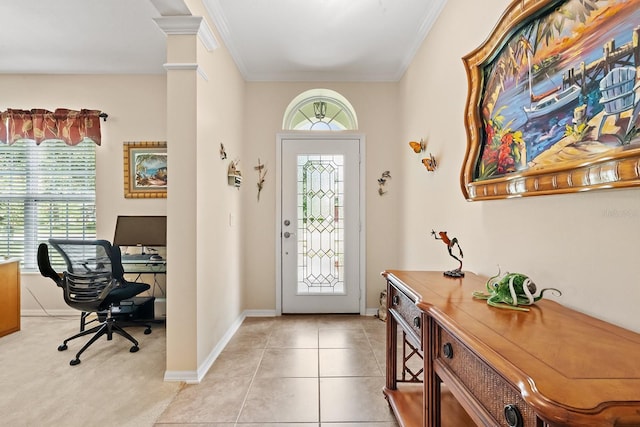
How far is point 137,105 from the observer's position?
140 inches

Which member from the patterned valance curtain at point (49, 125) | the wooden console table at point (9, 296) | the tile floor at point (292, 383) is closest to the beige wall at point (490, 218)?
the tile floor at point (292, 383)

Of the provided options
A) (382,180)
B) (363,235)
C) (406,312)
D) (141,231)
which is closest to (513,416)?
(406,312)

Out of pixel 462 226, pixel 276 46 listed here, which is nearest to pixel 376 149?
pixel 276 46

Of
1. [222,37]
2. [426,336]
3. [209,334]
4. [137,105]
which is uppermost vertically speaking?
[222,37]

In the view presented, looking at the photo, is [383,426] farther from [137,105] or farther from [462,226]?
[137,105]

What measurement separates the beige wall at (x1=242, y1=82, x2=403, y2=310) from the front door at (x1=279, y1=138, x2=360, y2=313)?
0.14 metres

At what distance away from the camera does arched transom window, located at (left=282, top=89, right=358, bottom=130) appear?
377 cm

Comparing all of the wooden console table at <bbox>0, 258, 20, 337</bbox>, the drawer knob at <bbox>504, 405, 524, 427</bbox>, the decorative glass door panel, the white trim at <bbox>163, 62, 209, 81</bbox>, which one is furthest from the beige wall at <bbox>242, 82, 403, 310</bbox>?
the drawer knob at <bbox>504, 405, 524, 427</bbox>

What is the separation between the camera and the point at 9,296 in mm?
3057

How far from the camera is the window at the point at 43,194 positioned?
11.8ft

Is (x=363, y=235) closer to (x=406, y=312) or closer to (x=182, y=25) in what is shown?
(x=406, y=312)

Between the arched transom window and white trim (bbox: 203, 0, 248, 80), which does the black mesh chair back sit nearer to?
white trim (bbox: 203, 0, 248, 80)

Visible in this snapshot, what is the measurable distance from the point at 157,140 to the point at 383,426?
350 cm

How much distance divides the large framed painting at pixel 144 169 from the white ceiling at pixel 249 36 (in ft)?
2.78
